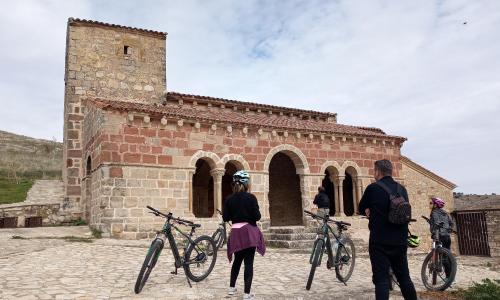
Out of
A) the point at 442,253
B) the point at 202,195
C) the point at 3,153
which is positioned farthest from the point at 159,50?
the point at 3,153

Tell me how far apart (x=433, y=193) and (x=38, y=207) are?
16.1 metres

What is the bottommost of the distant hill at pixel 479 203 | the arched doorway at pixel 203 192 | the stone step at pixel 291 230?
the stone step at pixel 291 230

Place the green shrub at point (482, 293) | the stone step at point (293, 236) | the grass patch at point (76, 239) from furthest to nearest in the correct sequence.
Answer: the stone step at point (293, 236), the grass patch at point (76, 239), the green shrub at point (482, 293)

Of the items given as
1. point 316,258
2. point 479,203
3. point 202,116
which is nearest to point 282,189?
point 202,116

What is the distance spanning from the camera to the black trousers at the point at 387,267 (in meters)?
4.46

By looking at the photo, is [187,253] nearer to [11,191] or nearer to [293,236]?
[293,236]

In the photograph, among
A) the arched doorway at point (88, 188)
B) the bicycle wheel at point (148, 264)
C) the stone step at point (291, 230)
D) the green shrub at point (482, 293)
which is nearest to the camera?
the bicycle wheel at point (148, 264)

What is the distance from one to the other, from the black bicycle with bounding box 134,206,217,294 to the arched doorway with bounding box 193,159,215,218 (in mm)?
10468

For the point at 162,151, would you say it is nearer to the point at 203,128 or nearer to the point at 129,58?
the point at 203,128

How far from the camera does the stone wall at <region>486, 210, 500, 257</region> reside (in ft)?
62.3

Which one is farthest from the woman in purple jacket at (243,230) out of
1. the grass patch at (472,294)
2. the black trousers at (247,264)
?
the grass patch at (472,294)

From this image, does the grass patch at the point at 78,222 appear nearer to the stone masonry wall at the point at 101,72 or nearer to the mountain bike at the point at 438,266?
the stone masonry wall at the point at 101,72

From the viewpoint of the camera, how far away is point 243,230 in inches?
216

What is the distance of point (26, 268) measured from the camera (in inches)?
281
